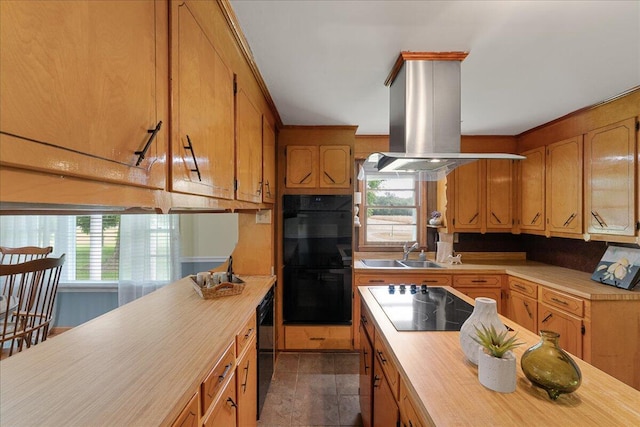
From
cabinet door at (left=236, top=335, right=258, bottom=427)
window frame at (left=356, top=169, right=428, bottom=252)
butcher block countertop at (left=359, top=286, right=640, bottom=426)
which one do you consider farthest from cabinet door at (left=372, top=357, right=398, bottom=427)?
window frame at (left=356, top=169, right=428, bottom=252)

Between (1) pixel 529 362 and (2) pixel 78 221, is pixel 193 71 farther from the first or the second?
(2) pixel 78 221

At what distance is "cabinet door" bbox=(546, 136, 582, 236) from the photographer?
2609 mm

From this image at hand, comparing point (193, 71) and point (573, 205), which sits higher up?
point (193, 71)

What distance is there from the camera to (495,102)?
2408mm

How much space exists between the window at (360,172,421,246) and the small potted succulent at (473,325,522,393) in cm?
272

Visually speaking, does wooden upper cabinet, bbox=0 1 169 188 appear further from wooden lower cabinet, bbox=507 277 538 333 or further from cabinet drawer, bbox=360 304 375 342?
wooden lower cabinet, bbox=507 277 538 333

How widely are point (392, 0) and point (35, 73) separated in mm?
1333

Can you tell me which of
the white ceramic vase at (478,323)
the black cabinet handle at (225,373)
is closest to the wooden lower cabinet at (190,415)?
the black cabinet handle at (225,373)

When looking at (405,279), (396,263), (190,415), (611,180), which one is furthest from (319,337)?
(611,180)

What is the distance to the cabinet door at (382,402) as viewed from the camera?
123 cm

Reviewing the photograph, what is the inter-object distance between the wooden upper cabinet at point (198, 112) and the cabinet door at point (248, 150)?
165 millimetres

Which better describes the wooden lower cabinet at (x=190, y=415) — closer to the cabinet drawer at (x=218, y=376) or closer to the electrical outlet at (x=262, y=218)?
the cabinet drawer at (x=218, y=376)

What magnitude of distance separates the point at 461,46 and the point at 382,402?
1995 mm

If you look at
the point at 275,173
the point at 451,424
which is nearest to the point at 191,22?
the point at 451,424
